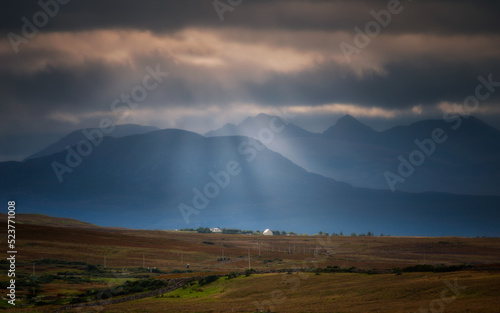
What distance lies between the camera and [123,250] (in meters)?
169

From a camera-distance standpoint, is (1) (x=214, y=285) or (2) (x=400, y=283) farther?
(1) (x=214, y=285)

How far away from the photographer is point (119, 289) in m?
94.4

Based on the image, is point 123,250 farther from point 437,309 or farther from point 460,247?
point 437,309

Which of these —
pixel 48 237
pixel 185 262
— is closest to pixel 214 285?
Answer: pixel 185 262

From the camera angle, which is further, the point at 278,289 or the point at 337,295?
the point at 278,289

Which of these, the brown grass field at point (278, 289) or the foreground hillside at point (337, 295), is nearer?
the foreground hillside at point (337, 295)

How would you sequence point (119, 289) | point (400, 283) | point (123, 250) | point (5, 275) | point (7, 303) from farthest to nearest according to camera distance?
point (123, 250) → point (5, 275) → point (119, 289) → point (7, 303) → point (400, 283)

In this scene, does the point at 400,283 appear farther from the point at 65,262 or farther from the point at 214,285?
the point at 65,262

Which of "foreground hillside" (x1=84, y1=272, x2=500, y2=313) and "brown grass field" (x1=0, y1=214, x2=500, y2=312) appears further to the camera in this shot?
"brown grass field" (x1=0, y1=214, x2=500, y2=312)

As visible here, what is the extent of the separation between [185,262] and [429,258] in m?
69.8

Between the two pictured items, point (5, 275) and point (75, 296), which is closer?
point (75, 296)

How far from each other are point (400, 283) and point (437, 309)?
15844mm

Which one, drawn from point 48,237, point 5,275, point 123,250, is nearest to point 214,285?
point 5,275

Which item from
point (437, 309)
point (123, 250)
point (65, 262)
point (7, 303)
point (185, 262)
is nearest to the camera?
point (437, 309)
